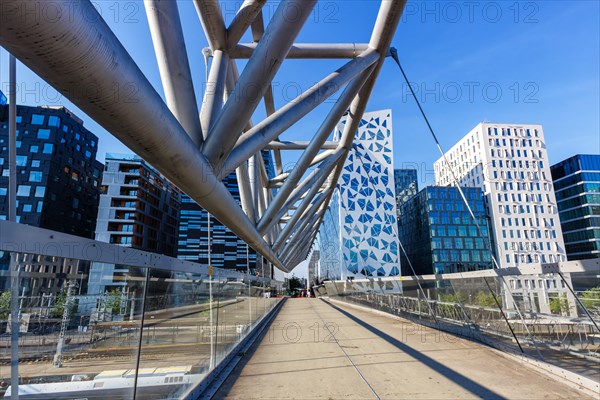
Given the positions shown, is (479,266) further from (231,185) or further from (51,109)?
(51,109)

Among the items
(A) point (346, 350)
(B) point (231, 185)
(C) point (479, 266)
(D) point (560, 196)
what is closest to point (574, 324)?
(A) point (346, 350)

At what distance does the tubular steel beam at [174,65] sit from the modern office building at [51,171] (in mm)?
55414

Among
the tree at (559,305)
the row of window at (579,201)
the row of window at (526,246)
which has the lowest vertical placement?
the tree at (559,305)

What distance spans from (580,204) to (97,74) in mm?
87736

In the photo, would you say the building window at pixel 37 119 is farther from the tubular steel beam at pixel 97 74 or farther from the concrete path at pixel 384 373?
the tubular steel beam at pixel 97 74

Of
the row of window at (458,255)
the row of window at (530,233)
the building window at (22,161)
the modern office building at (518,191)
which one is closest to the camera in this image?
the building window at (22,161)

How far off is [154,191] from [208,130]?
67.0 m

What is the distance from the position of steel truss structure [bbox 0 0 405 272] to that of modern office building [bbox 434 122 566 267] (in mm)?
69595

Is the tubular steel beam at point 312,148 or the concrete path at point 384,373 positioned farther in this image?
the tubular steel beam at point 312,148

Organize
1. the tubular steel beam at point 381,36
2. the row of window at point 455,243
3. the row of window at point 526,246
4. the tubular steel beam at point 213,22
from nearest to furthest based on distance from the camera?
the tubular steel beam at point 213,22 < the tubular steel beam at point 381,36 < the row of window at point 526,246 < the row of window at point 455,243

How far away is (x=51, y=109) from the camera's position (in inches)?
2199

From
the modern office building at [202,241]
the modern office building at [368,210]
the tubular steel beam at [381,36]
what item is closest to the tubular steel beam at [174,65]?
the tubular steel beam at [381,36]

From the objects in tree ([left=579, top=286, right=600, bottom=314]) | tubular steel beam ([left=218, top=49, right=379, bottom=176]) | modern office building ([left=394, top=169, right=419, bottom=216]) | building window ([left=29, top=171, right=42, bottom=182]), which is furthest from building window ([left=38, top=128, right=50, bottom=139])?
modern office building ([left=394, top=169, right=419, bottom=216])

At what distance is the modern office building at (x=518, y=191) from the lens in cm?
6550
